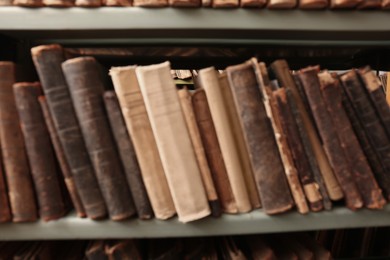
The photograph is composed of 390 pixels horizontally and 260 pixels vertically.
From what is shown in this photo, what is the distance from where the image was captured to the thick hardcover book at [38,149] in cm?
54

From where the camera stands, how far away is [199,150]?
0.56 metres

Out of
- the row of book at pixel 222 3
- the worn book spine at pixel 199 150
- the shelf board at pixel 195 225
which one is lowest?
the shelf board at pixel 195 225

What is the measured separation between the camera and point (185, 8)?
54 centimetres

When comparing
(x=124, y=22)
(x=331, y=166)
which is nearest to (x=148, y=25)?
(x=124, y=22)

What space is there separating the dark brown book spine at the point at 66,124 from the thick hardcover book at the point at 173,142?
0.14 meters

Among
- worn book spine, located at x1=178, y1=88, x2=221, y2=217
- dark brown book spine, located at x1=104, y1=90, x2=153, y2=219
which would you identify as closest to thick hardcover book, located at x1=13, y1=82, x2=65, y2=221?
dark brown book spine, located at x1=104, y1=90, x2=153, y2=219

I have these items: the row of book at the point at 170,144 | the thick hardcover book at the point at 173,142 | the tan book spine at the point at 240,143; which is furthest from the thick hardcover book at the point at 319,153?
the thick hardcover book at the point at 173,142

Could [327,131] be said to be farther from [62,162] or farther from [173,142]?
[62,162]

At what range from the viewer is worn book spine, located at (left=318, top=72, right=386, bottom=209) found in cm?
56

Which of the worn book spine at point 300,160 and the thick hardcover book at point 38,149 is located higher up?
the thick hardcover book at point 38,149

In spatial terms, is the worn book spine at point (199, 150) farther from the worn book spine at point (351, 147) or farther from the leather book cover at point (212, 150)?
the worn book spine at point (351, 147)

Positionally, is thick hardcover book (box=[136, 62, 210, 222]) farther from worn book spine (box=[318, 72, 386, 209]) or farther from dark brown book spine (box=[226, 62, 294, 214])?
worn book spine (box=[318, 72, 386, 209])

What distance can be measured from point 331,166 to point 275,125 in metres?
0.14

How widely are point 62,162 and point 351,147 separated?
22.3 inches
